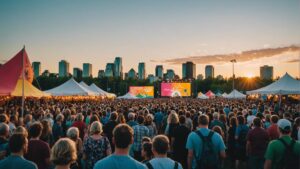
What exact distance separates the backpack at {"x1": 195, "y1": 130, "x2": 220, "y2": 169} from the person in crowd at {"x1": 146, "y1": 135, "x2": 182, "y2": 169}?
1643 millimetres

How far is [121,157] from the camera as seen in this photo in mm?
3609

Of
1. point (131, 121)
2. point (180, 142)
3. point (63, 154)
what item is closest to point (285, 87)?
point (131, 121)

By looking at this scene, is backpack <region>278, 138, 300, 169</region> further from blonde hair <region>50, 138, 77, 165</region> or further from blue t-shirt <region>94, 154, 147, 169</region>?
blonde hair <region>50, 138, 77, 165</region>

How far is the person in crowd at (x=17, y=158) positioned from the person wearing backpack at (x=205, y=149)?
2928mm

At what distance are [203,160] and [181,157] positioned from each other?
2.09 metres

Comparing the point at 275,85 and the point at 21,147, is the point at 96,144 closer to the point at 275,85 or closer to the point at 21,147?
the point at 21,147

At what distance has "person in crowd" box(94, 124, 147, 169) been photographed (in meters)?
3.55

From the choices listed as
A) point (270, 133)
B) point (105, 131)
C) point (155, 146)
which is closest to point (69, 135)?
point (105, 131)

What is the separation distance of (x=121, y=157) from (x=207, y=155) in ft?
8.91

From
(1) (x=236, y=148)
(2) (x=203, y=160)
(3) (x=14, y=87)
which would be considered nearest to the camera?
(2) (x=203, y=160)

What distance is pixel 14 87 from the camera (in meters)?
15.7

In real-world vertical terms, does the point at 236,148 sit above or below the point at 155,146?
below

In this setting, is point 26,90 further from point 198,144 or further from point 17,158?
point 17,158

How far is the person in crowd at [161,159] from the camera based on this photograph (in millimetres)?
4223
